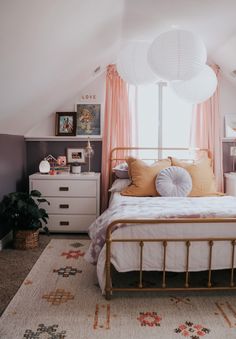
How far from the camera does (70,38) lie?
2439 millimetres

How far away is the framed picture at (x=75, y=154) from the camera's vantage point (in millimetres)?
4445

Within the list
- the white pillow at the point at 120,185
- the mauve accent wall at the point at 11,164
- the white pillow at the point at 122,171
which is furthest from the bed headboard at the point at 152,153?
the mauve accent wall at the point at 11,164

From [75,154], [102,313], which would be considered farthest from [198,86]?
[102,313]

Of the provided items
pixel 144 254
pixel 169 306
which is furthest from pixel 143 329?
pixel 144 254

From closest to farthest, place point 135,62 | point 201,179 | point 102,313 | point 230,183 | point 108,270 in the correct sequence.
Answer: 1. point 102,313
2. point 108,270
3. point 135,62
4. point 201,179
5. point 230,183

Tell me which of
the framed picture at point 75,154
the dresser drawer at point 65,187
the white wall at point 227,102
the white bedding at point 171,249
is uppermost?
the white wall at point 227,102

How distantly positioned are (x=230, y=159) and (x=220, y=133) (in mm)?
384

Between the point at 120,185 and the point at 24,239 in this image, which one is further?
the point at 120,185

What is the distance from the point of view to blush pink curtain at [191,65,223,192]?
14.1ft

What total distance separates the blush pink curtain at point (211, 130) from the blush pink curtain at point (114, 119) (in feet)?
2.77

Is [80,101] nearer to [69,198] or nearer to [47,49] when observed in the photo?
[69,198]

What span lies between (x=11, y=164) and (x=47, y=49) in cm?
187

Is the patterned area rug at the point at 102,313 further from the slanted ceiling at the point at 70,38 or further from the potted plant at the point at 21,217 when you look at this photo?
the slanted ceiling at the point at 70,38

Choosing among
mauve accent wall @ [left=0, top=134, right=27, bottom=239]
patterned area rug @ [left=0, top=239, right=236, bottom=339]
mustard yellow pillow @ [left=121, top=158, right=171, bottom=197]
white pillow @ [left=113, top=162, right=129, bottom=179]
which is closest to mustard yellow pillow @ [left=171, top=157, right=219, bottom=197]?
mustard yellow pillow @ [left=121, top=158, right=171, bottom=197]
